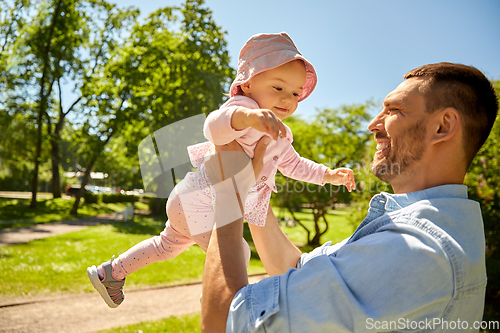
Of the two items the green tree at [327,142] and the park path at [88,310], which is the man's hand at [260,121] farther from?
the green tree at [327,142]

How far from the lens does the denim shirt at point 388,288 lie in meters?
1.08

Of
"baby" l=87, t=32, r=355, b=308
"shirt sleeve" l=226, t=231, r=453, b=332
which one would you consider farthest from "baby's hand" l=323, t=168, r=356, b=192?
"shirt sleeve" l=226, t=231, r=453, b=332

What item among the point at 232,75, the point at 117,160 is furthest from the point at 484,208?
the point at 117,160

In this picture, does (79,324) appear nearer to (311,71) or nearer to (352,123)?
(311,71)

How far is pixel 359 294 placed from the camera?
1119 millimetres

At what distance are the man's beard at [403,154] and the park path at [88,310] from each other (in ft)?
16.9

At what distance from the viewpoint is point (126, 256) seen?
2.09 metres

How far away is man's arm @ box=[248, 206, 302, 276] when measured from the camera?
6.51 ft

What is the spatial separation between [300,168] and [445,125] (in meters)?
0.93

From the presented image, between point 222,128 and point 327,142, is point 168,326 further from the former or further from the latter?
point 327,142

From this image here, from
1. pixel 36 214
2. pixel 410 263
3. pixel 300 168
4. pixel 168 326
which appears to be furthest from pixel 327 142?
pixel 36 214

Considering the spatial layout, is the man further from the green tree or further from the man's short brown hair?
the green tree

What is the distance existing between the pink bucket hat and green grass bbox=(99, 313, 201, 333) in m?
4.50

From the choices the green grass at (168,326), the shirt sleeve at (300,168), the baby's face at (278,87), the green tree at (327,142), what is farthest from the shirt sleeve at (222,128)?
the green tree at (327,142)
